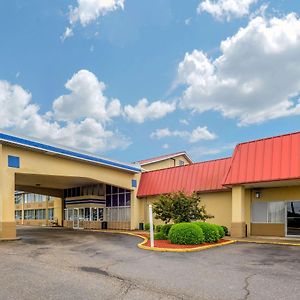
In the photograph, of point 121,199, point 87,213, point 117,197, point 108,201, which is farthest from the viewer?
point 87,213

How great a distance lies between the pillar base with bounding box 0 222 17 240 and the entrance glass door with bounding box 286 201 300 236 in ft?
52.5

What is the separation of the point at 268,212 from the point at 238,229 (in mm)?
2375

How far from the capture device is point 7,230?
20.0 m

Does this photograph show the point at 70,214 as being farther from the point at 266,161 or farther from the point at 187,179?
the point at 266,161

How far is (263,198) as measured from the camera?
882 inches

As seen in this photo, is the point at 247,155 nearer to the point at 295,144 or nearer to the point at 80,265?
the point at 295,144

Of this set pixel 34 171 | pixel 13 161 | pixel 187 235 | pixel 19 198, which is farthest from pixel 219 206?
pixel 19 198

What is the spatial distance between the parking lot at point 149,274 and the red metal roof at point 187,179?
10096 millimetres

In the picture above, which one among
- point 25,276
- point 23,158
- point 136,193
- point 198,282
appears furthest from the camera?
point 136,193

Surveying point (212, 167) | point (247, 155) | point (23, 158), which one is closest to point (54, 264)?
point (23, 158)

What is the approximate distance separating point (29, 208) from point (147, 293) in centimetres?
4566

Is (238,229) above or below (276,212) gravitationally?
below

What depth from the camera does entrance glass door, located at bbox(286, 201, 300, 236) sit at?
21.2 metres

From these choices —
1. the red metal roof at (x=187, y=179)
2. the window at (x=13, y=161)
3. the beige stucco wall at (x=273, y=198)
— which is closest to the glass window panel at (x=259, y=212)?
the beige stucco wall at (x=273, y=198)
